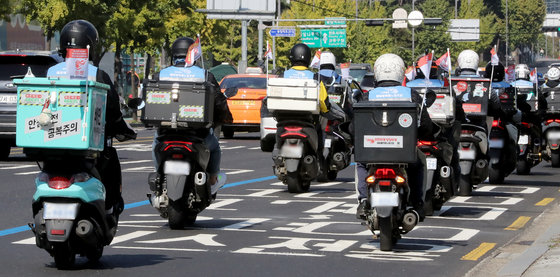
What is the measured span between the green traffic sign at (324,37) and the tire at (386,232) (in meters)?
69.7

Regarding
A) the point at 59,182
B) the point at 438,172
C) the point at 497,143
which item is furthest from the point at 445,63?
the point at 59,182

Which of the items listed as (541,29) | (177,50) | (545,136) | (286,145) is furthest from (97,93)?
(541,29)

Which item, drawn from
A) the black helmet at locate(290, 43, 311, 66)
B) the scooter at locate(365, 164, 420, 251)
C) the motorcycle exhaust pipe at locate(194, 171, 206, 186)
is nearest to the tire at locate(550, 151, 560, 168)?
the black helmet at locate(290, 43, 311, 66)

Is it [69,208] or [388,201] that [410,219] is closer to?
[388,201]

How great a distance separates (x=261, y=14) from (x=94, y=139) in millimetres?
52034

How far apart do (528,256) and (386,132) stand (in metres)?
1.55

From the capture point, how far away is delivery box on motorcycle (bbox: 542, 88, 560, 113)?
21.9m

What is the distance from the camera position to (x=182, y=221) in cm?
1209

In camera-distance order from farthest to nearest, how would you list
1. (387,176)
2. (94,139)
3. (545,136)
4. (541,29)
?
(541,29)
(545,136)
(387,176)
(94,139)

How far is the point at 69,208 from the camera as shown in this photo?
350 inches

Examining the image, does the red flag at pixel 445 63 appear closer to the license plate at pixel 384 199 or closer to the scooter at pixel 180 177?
the scooter at pixel 180 177

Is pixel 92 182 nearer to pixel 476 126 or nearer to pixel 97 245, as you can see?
pixel 97 245

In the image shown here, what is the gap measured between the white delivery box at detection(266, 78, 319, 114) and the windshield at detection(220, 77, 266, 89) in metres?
15.5

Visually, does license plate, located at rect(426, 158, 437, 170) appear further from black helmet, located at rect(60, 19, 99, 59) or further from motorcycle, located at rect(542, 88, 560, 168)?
motorcycle, located at rect(542, 88, 560, 168)
